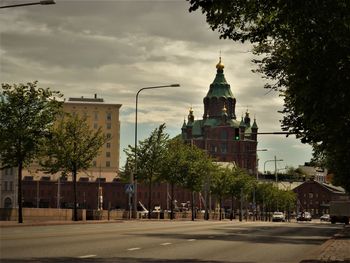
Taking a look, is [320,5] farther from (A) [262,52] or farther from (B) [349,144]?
(A) [262,52]

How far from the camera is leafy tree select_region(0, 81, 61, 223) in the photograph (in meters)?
40.1

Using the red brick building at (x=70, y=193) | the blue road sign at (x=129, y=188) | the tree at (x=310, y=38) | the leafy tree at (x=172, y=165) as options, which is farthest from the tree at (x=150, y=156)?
the red brick building at (x=70, y=193)

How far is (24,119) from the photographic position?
40.5 meters

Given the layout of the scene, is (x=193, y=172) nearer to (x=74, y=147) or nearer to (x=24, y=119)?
(x=74, y=147)

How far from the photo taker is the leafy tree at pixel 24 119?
1578 inches

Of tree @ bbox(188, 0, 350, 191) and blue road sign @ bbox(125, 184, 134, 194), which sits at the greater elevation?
tree @ bbox(188, 0, 350, 191)

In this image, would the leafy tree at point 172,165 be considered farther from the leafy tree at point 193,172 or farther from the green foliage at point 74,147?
the green foliage at point 74,147

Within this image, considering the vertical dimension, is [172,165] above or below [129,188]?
above

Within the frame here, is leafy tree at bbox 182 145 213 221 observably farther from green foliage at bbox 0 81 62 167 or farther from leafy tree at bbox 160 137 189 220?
green foliage at bbox 0 81 62 167

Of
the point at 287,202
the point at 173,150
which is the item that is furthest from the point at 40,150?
the point at 287,202

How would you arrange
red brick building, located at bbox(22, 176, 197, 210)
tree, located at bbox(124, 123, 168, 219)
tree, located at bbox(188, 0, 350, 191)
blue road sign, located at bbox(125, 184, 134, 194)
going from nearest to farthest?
tree, located at bbox(188, 0, 350, 191) → blue road sign, located at bbox(125, 184, 134, 194) → tree, located at bbox(124, 123, 168, 219) → red brick building, located at bbox(22, 176, 197, 210)

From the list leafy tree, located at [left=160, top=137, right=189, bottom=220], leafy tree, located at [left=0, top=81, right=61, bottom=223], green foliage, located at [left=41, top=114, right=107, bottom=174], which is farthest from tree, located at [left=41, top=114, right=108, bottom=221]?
leafy tree, located at [left=160, top=137, right=189, bottom=220]

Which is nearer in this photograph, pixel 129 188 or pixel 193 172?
pixel 129 188

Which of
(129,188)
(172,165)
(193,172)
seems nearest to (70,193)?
(193,172)
